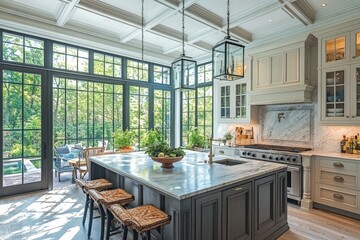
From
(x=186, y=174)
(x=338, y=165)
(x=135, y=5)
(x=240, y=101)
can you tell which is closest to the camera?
(x=186, y=174)

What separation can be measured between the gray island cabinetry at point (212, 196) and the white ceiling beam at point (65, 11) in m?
2.54

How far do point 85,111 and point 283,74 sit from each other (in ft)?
14.6

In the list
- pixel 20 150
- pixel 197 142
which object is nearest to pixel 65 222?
pixel 20 150

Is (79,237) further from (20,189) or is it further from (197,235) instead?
(20,189)

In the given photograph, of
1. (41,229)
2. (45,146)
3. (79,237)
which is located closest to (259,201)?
(79,237)

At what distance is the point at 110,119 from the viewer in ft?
18.8

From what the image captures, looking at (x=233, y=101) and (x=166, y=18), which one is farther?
(x=233, y=101)

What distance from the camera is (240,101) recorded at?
17.2ft

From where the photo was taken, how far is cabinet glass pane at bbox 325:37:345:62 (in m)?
3.69

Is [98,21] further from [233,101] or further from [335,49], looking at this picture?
[335,49]

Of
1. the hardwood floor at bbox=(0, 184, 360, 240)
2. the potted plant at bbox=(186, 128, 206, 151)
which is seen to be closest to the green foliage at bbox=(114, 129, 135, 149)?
the hardwood floor at bbox=(0, 184, 360, 240)

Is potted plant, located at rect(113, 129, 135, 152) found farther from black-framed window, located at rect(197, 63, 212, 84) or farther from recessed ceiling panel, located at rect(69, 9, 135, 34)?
black-framed window, located at rect(197, 63, 212, 84)

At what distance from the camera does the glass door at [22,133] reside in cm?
430

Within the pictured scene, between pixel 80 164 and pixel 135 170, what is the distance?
9.60ft
